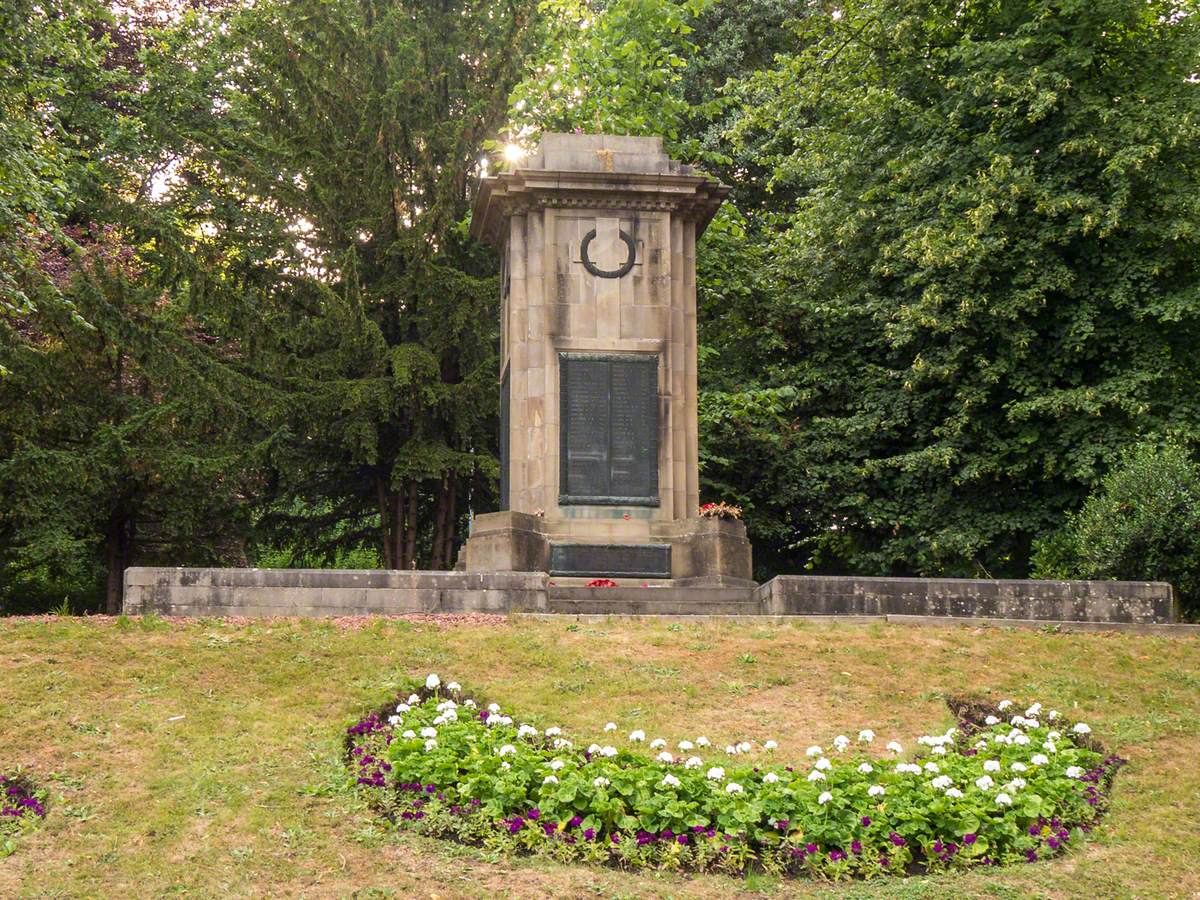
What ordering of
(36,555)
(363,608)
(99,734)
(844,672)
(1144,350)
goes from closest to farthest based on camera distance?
(99,734) → (844,672) → (363,608) → (36,555) → (1144,350)

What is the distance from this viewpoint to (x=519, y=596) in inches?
656

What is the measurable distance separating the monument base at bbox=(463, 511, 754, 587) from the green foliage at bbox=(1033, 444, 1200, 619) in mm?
4614

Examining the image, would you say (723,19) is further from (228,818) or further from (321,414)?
(228,818)

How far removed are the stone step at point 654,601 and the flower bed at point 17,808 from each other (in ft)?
24.3

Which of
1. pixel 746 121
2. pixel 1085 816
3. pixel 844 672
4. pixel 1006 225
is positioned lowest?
pixel 1085 816

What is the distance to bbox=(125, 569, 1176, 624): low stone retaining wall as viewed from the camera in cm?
1634

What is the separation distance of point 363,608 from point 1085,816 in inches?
330

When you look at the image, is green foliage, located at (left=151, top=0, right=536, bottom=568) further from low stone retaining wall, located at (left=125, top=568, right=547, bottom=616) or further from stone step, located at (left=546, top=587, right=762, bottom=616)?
low stone retaining wall, located at (left=125, top=568, right=547, bottom=616)

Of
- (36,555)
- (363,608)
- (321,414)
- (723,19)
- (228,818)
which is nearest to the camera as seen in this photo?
(228,818)

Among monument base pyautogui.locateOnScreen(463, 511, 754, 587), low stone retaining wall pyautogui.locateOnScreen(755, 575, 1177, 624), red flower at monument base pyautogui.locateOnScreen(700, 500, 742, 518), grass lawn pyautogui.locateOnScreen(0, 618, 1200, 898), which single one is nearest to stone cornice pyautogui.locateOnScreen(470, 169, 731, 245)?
red flower at monument base pyautogui.locateOnScreen(700, 500, 742, 518)

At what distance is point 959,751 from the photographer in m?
12.0

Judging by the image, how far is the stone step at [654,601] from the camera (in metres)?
17.6

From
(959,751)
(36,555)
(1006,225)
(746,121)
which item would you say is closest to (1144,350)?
(1006,225)

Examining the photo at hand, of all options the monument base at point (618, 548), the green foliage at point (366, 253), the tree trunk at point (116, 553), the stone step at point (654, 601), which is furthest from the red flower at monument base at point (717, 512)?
the tree trunk at point (116, 553)
